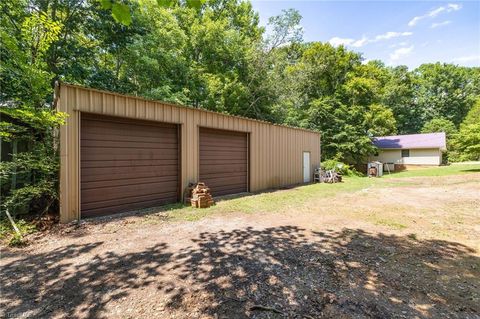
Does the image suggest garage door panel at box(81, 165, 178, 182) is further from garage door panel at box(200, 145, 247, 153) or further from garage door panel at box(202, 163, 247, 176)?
garage door panel at box(200, 145, 247, 153)

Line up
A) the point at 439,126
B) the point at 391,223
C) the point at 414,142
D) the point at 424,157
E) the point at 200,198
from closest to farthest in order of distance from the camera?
the point at 391,223 → the point at 200,198 → the point at 424,157 → the point at 414,142 → the point at 439,126

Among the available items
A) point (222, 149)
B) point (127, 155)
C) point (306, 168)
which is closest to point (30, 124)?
point (127, 155)

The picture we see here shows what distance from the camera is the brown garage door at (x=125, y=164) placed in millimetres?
5629

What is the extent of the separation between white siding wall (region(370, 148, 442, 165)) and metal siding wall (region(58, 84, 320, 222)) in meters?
15.2

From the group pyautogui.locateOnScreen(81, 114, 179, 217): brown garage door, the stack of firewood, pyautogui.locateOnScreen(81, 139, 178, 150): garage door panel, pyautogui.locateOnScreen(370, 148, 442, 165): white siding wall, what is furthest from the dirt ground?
pyautogui.locateOnScreen(370, 148, 442, 165): white siding wall

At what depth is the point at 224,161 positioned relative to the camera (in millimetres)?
9023

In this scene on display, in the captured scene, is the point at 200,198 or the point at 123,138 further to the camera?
the point at 200,198

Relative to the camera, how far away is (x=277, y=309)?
90.9 inches

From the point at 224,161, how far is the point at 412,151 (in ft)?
77.5

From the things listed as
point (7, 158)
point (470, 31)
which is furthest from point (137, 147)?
point (470, 31)

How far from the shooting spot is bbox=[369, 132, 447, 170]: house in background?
23359 mm

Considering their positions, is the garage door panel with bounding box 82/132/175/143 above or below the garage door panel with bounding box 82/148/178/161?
above

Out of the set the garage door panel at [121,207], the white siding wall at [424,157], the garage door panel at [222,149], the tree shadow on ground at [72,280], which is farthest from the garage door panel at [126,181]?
the white siding wall at [424,157]

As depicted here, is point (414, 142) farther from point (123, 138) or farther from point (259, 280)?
point (259, 280)
